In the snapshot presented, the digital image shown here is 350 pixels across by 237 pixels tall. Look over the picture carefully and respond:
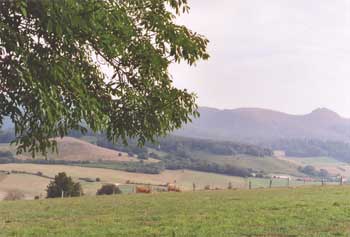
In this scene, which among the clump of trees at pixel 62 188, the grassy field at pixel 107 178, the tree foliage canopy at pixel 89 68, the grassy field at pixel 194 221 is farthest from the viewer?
the grassy field at pixel 107 178

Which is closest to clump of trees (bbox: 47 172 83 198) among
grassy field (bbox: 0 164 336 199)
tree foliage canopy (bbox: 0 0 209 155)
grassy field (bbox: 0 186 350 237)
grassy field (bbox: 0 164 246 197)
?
grassy field (bbox: 0 186 350 237)

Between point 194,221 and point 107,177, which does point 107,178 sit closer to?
point 107,177

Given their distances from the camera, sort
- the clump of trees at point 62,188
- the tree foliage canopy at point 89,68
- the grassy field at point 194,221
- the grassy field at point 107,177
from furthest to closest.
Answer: the grassy field at point 107,177 → the clump of trees at point 62,188 → the grassy field at point 194,221 → the tree foliage canopy at point 89,68

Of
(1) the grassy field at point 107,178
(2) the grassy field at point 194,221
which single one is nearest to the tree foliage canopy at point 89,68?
(2) the grassy field at point 194,221

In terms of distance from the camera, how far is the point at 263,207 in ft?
125

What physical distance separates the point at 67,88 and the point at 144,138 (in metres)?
3.30

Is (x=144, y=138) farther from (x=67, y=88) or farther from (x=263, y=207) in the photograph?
(x=263, y=207)

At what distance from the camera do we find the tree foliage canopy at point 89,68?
33.3 feet

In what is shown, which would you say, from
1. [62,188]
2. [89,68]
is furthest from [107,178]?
[89,68]

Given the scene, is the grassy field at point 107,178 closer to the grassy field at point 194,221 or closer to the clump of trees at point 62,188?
the clump of trees at point 62,188

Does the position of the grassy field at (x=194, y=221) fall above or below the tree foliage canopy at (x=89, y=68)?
below

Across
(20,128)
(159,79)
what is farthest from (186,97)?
(20,128)

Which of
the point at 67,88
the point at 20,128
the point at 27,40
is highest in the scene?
the point at 27,40

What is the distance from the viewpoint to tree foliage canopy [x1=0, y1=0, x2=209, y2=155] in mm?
10141
